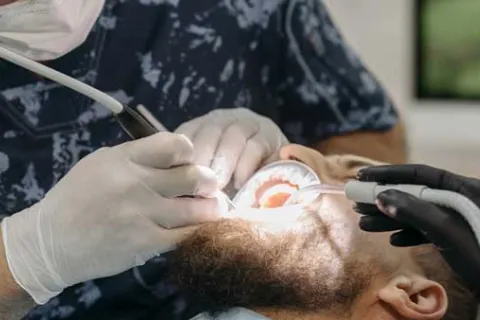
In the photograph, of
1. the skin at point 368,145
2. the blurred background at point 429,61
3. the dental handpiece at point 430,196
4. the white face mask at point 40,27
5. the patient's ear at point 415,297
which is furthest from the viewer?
the blurred background at point 429,61

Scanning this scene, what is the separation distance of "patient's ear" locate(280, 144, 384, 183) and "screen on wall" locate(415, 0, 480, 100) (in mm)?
1759

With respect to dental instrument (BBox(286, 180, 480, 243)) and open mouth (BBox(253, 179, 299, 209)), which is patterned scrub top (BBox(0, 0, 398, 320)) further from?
dental instrument (BBox(286, 180, 480, 243))

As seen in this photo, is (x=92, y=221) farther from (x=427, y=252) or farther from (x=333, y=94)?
(x=333, y=94)

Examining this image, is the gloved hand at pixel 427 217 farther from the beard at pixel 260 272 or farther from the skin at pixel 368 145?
the skin at pixel 368 145

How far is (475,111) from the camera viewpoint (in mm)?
2895

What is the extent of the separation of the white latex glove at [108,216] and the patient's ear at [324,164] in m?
0.16

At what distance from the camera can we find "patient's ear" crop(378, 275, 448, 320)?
1.09 m

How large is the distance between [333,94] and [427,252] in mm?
430

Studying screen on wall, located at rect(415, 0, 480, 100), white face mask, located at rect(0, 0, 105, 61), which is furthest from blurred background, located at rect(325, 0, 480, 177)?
white face mask, located at rect(0, 0, 105, 61)

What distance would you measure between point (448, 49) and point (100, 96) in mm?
2028

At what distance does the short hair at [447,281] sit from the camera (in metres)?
1.13

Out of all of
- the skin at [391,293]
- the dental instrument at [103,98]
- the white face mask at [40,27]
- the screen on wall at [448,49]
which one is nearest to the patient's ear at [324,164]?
the skin at [391,293]

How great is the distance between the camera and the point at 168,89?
1.35m

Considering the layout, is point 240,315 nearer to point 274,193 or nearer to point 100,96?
point 274,193
